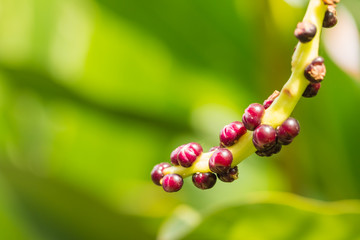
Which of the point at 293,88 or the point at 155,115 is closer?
the point at 293,88

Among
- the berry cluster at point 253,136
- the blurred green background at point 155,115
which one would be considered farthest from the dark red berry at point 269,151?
the blurred green background at point 155,115

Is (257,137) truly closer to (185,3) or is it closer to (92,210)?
(92,210)

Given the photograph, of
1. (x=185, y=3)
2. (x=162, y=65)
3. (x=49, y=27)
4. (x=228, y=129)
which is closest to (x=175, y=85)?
(x=162, y=65)

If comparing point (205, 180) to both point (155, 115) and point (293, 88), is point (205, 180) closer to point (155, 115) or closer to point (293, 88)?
point (293, 88)

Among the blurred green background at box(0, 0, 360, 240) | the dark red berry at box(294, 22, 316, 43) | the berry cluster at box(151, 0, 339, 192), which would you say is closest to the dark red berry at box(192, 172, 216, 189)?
the berry cluster at box(151, 0, 339, 192)

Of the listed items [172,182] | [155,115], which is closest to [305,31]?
[172,182]
